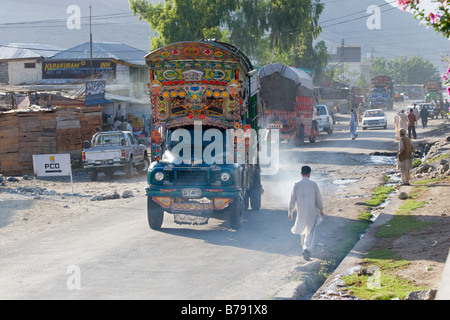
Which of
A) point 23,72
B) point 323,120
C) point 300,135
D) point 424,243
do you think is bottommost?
point 424,243

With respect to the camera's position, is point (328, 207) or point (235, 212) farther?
point (328, 207)

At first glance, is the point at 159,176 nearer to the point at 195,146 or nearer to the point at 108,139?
the point at 195,146

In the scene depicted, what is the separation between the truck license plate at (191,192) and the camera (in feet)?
42.9

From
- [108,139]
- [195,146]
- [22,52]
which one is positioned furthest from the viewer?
[22,52]

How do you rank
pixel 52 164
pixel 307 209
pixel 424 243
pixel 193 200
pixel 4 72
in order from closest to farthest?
pixel 307 209
pixel 424 243
pixel 193 200
pixel 52 164
pixel 4 72

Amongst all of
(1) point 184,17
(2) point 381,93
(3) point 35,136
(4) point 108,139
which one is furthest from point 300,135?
(2) point 381,93

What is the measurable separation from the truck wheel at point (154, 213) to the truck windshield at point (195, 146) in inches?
39.2

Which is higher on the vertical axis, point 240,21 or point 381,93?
point 240,21

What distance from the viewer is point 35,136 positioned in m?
27.2

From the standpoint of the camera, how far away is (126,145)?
25094 millimetres

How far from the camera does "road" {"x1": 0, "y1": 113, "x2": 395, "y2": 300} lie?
8.95 metres

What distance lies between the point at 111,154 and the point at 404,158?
36.1 ft
